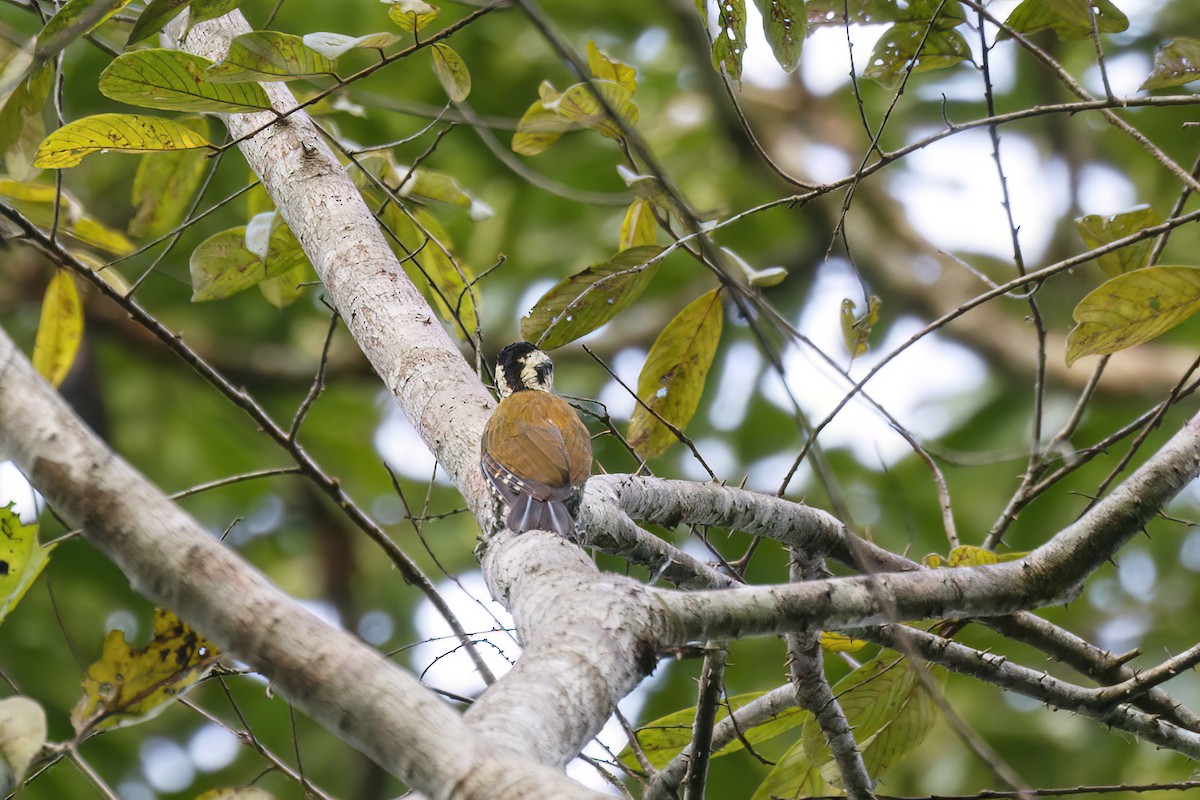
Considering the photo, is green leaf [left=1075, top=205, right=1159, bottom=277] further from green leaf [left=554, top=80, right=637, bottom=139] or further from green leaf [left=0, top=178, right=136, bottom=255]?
green leaf [left=0, top=178, right=136, bottom=255]

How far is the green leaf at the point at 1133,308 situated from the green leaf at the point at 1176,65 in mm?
567

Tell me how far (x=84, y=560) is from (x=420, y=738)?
594 cm

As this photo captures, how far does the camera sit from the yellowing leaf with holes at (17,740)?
1.50 meters

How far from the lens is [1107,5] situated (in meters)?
2.70

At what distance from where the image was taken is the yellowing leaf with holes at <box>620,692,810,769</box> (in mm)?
2674

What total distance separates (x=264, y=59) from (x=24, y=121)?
0.88 meters

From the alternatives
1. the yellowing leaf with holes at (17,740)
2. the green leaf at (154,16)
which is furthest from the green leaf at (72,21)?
the yellowing leaf with holes at (17,740)

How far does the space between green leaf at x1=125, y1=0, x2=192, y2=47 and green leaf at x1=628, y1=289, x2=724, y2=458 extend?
1.44 metres

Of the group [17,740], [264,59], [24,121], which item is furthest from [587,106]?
[17,740]

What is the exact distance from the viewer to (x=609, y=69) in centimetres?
294

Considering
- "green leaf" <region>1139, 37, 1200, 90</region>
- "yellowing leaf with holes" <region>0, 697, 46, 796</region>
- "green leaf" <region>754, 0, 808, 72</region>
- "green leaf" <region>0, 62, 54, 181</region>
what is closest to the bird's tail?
"yellowing leaf with holes" <region>0, 697, 46, 796</region>

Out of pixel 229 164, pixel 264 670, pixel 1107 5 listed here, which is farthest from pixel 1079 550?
pixel 229 164

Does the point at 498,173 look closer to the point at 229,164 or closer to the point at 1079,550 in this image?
the point at 229,164

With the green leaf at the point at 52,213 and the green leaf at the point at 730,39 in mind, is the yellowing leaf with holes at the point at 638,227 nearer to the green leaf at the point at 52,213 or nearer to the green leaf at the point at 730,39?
the green leaf at the point at 730,39
